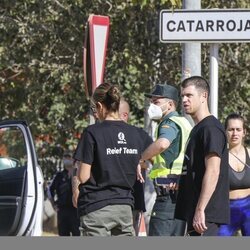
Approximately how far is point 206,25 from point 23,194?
2.76m

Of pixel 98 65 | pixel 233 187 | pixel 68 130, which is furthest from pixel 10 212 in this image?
pixel 68 130

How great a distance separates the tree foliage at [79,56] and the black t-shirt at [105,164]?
26.2 ft

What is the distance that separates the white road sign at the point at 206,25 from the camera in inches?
392

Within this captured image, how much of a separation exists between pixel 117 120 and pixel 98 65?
2203 mm

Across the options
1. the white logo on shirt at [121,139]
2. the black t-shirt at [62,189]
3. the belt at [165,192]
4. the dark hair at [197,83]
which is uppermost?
the dark hair at [197,83]

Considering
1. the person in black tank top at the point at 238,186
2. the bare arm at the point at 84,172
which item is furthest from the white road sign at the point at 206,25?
the bare arm at the point at 84,172

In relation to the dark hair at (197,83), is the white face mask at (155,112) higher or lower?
lower

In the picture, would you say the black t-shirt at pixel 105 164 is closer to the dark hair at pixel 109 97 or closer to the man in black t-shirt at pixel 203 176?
the dark hair at pixel 109 97

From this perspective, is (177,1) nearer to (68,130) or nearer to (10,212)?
(10,212)

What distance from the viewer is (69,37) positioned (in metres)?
17.2

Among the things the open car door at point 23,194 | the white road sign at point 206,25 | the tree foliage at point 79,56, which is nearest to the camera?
the white road sign at point 206,25

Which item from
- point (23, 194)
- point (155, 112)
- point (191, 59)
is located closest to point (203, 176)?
point (155, 112)

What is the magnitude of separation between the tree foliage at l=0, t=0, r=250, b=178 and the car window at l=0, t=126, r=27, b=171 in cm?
384

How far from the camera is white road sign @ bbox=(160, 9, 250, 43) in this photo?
9945 millimetres
